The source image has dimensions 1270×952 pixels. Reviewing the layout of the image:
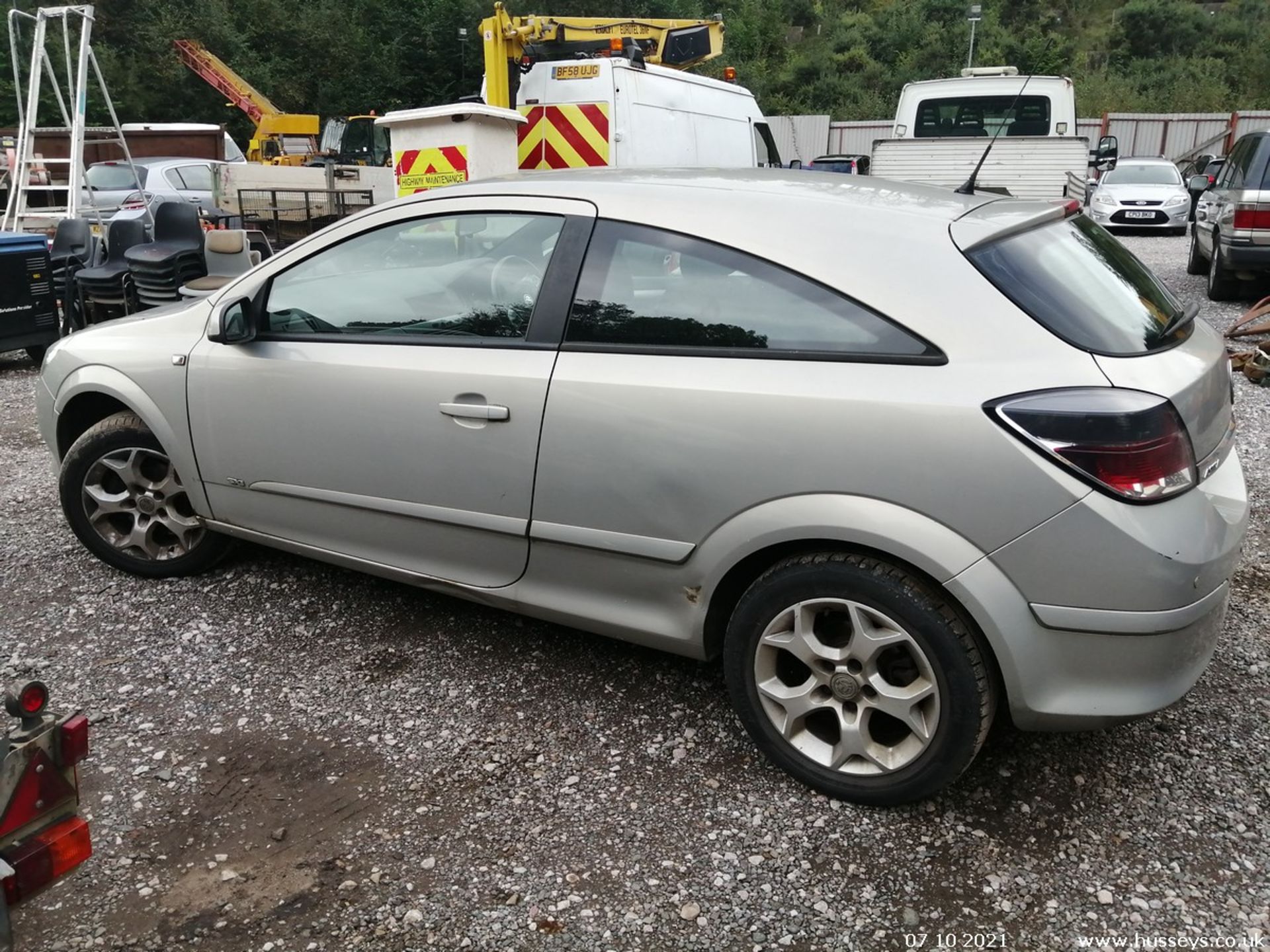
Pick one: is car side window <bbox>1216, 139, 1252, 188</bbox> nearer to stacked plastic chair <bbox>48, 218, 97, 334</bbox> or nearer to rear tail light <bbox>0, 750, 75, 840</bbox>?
stacked plastic chair <bbox>48, 218, 97, 334</bbox>

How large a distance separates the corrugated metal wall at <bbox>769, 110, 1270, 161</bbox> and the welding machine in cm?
2752

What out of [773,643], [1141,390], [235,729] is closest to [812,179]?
[1141,390]

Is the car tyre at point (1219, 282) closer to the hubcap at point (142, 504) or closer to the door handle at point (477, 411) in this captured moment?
the door handle at point (477, 411)

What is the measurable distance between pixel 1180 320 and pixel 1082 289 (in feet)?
1.37

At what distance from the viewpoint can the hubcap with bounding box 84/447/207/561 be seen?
396cm

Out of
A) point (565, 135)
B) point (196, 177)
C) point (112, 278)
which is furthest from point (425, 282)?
point (196, 177)

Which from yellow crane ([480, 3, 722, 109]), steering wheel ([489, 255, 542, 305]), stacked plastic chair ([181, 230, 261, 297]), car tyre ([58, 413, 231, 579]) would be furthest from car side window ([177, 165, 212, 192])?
steering wheel ([489, 255, 542, 305])

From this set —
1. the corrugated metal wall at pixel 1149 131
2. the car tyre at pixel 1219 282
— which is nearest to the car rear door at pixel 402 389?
the car tyre at pixel 1219 282

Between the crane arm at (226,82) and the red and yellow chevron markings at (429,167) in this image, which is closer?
the red and yellow chevron markings at (429,167)

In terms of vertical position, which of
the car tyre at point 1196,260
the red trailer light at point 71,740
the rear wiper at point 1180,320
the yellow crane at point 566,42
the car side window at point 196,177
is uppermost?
the yellow crane at point 566,42

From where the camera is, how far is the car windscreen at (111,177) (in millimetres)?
14867

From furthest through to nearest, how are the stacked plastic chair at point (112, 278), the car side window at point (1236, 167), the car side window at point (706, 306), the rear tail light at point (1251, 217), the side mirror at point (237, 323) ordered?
the car side window at point (1236, 167) < the rear tail light at point (1251, 217) < the stacked plastic chair at point (112, 278) < the side mirror at point (237, 323) < the car side window at point (706, 306)

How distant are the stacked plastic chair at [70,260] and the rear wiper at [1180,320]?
8.24 metres

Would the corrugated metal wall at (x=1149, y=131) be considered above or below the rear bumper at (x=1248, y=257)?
above
